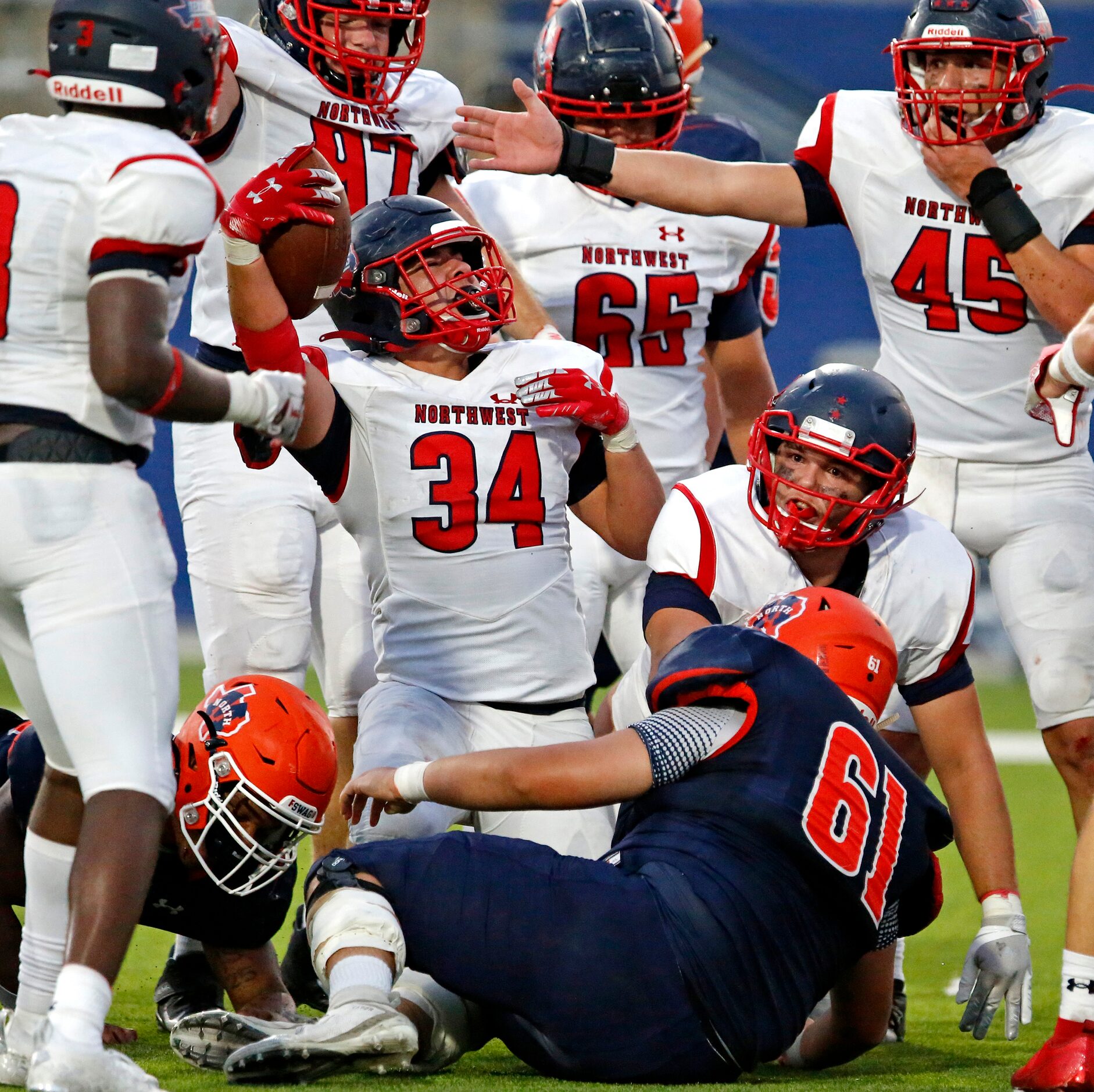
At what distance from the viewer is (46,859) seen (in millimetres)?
2969

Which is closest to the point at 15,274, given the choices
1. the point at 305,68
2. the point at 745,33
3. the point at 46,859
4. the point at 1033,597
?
the point at 46,859

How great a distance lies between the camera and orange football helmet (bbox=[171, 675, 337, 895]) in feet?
10.7

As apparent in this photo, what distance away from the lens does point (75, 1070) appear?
8.27 ft

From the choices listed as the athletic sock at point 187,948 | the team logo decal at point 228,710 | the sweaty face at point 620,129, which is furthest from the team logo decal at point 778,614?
the sweaty face at point 620,129

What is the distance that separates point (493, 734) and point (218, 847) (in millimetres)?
701

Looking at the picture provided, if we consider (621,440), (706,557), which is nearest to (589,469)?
(621,440)

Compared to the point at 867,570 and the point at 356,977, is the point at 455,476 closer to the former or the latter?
the point at 867,570

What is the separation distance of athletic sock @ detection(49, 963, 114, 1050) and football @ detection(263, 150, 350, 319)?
150 centimetres

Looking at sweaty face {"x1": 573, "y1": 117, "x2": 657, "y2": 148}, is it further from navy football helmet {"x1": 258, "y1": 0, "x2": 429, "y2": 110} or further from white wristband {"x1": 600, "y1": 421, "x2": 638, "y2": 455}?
white wristband {"x1": 600, "y1": 421, "x2": 638, "y2": 455}

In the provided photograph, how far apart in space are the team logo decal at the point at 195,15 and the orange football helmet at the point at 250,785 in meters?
1.25

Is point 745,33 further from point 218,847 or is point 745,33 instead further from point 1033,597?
point 218,847

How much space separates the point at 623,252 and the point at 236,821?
224 centimetres

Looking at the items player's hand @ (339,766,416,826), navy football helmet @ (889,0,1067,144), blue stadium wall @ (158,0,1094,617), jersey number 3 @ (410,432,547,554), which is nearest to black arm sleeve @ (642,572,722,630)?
jersey number 3 @ (410,432,547,554)

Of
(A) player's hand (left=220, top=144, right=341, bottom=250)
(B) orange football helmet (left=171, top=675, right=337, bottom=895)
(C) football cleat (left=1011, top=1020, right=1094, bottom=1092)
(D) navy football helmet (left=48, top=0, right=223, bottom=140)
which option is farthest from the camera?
(A) player's hand (left=220, top=144, right=341, bottom=250)
